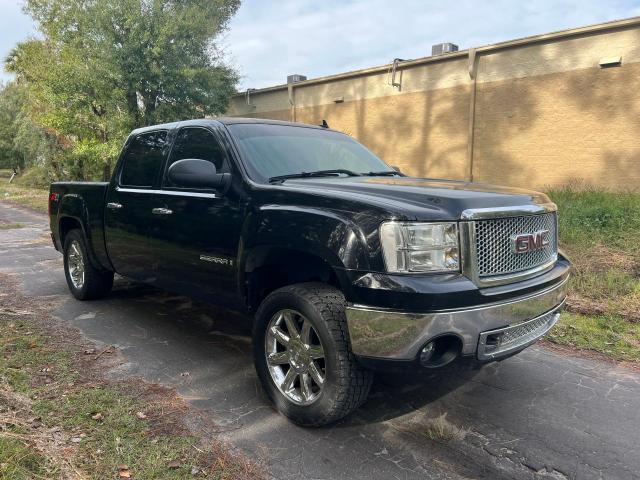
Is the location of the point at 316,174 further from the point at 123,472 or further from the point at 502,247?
the point at 123,472

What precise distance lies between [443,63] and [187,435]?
1348cm

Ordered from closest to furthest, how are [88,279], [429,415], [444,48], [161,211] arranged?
[429,415]
[161,211]
[88,279]
[444,48]

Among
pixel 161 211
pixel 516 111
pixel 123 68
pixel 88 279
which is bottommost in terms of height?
pixel 88 279

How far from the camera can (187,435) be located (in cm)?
297

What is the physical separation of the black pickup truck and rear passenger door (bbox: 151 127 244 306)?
0.01 meters

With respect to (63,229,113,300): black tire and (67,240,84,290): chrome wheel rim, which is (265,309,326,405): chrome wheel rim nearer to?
(63,229,113,300): black tire

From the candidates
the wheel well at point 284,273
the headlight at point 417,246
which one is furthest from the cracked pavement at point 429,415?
the wheel well at point 284,273

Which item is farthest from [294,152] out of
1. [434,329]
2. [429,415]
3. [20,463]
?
[20,463]

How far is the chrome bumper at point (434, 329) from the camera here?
2.60 meters

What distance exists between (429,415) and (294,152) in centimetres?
219

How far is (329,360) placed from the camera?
2867mm

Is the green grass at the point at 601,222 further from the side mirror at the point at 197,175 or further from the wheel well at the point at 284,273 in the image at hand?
the side mirror at the point at 197,175

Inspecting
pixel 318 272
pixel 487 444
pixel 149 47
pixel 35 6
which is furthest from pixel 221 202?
pixel 35 6

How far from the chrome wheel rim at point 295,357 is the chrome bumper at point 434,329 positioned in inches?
13.8
